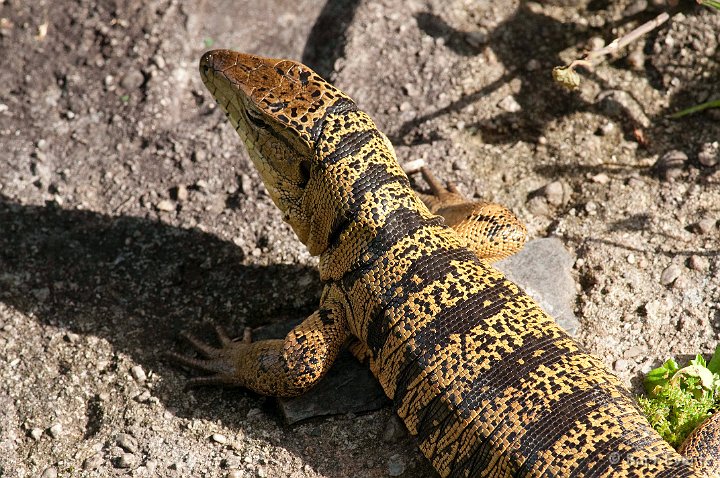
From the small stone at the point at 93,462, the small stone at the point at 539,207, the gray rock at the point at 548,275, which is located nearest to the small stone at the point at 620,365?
the gray rock at the point at 548,275

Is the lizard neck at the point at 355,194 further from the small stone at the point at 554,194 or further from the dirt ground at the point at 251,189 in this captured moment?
the small stone at the point at 554,194

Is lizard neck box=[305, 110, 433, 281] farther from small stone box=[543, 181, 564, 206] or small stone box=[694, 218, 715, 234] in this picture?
small stone box=[694, 218, 715, 234]

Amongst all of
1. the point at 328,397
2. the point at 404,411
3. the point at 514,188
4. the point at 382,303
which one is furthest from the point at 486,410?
the point at 514,188

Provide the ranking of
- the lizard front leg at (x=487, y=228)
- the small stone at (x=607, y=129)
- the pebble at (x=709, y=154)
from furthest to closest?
the small stone at (x=607, y=129), the pebble at (x=709, y=154), the lizard front leg at (x=487, y=228)

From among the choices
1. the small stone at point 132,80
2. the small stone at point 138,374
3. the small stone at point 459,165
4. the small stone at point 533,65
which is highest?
the small stone at point 533,65

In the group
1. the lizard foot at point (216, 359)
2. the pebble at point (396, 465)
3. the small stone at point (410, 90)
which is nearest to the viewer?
the pebble at point (396, 465)

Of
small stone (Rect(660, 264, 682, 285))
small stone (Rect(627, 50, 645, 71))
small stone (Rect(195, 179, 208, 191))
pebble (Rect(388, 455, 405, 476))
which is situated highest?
small stone (Rect(627, 50, 645, 71))

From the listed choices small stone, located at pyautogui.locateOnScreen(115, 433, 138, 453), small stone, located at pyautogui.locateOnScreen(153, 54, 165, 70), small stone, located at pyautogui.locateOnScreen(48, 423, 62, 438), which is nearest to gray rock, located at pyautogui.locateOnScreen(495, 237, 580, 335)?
small stone, located at pyautogui.locateOnScreen(115, 433, 138, 453)
